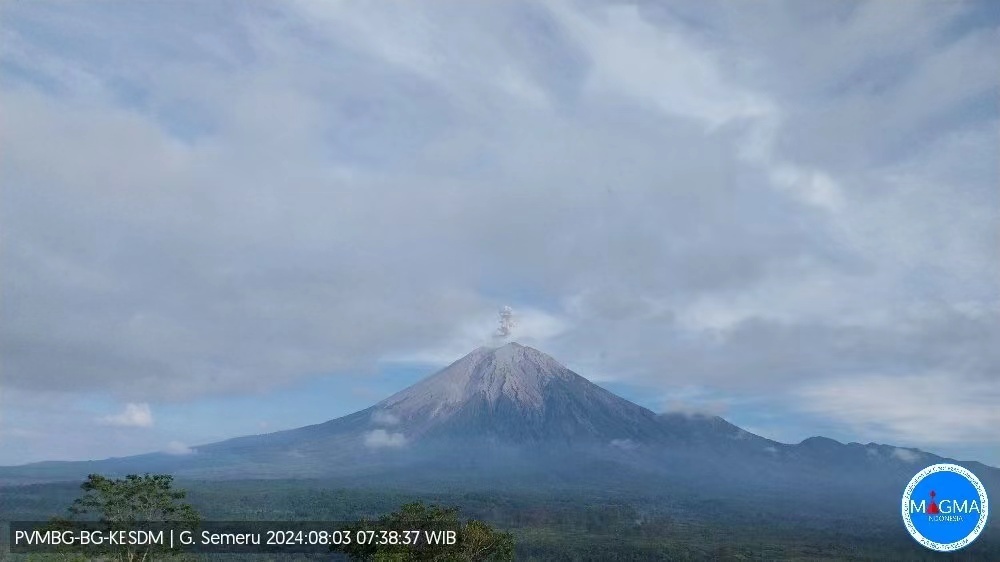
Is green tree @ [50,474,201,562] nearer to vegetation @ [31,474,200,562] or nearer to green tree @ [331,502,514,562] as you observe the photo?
vegetation @ [31,474,200,562]

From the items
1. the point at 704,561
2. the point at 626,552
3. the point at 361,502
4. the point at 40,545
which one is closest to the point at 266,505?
the point at 361,502

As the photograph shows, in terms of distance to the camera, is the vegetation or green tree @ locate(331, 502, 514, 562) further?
green tree @ locate(331, 502, 514, 562)

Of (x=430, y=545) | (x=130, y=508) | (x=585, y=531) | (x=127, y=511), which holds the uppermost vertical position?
(x=130, y=508)

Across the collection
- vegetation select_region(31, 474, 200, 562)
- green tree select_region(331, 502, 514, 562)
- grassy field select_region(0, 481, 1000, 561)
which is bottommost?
grassy field select_region(0, 481, 1000, 561)

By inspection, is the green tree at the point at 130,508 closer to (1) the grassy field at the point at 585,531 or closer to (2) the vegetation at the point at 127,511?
(2) the vegetation at the point at 127,511

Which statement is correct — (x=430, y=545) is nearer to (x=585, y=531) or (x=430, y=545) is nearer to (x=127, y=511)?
(x=127, y=511)

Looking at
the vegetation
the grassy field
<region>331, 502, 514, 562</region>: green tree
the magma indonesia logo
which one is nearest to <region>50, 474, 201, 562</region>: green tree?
the vegetation

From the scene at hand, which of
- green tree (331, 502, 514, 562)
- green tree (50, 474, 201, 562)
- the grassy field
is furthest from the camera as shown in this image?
the grassy field

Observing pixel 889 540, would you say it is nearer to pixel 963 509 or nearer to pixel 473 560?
pixel 963 509

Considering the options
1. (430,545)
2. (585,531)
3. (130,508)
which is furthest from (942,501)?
(585,531)
